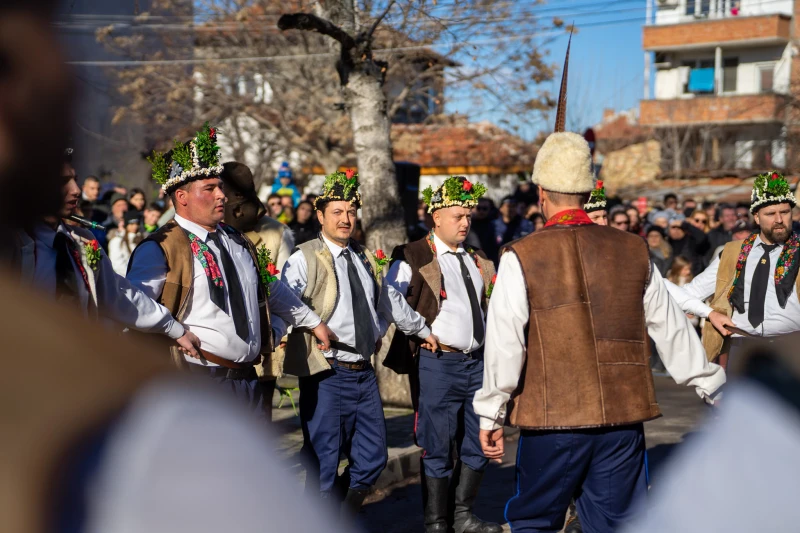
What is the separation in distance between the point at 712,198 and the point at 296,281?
95.5 feet

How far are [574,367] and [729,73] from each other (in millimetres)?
44733

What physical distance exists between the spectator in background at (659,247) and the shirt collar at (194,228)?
961 centimetres

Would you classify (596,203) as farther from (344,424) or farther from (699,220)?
(699,220)

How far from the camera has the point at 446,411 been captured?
20.9 ft

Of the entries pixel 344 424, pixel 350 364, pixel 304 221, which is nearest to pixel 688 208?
pixel 304 221

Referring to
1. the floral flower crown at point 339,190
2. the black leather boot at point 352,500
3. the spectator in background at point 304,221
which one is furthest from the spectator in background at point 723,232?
the black leather boot at point 352,500

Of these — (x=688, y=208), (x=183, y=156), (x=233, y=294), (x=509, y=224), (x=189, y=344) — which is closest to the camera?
(x=189, y=344)

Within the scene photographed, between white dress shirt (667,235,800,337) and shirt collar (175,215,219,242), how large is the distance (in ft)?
10.6

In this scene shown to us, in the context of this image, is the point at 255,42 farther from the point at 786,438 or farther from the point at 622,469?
the point at 786,438

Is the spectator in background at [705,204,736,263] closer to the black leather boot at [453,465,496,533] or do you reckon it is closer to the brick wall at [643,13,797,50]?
the black leather boot at [453,465,496,533]

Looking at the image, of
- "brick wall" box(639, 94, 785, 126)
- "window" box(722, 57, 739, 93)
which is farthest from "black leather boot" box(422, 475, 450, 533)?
"window" box(722, 57, 739, 93)

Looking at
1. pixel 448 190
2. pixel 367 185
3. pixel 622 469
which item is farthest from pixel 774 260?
pixel 367 185

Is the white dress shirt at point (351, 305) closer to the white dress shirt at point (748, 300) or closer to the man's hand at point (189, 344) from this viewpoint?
the man's hand at point (189, 344)

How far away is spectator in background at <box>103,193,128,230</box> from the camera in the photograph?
1180 cm
